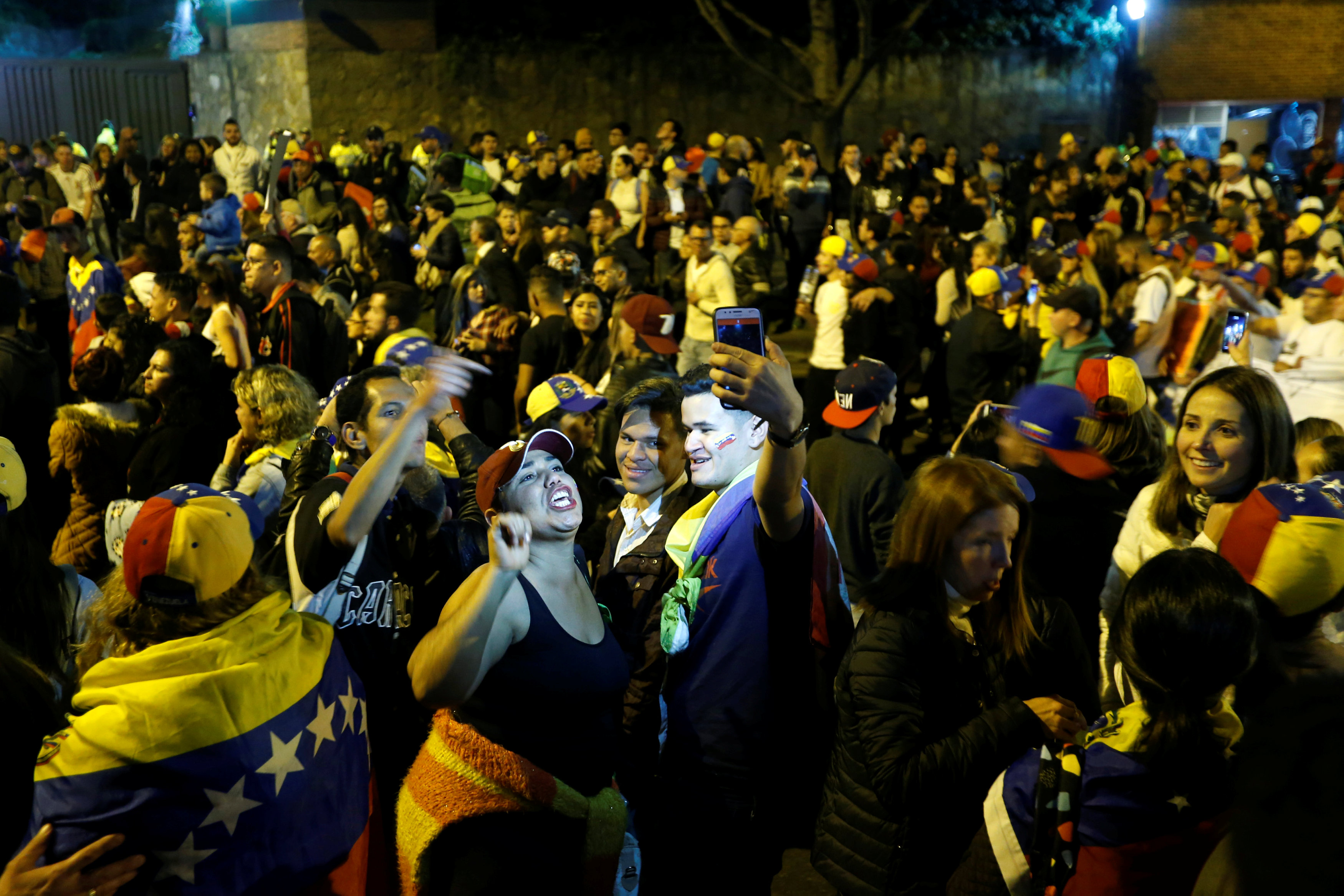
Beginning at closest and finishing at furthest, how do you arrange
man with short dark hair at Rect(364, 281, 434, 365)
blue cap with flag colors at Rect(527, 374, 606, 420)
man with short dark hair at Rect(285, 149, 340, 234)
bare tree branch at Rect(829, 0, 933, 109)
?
blue cap with flag colors at Rect(527, 374, 606, 420) < man with short dark hair at Rect(364, 281, 434, 365) < man with short dark hair at Rect(285, 149, 340, 234) < bare tree branch at Rect(829, 0, 933, 109)

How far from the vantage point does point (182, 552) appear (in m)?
2.28

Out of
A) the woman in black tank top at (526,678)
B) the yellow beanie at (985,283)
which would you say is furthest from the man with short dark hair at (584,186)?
the woman in black tank top at (526,678)

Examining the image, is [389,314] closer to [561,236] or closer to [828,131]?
[561,236]

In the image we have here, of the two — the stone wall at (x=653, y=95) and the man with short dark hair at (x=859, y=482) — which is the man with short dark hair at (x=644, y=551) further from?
the stone wall at (x=653, y=95)

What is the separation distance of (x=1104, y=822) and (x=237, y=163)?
55.5 ft

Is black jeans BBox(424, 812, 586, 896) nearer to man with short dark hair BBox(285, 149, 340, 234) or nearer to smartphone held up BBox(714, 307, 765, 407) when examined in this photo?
smartphone held up BBox(714, 307, 765, 407)

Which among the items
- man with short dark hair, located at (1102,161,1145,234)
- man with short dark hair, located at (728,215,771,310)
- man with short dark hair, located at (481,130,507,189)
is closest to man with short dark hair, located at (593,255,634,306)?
man with short dark hair, located at (728,215,771,310)

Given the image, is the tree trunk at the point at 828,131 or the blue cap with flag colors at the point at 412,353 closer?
the blue cap with flag colors at the point at 412,353

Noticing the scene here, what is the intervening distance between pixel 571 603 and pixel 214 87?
23496 mm

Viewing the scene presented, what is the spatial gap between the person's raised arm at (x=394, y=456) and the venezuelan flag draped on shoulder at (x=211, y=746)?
558 mm

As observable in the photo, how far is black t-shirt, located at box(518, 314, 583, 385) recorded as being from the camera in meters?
7.01

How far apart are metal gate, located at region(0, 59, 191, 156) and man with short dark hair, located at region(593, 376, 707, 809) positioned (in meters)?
22.9

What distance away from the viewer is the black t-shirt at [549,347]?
23.0 feet

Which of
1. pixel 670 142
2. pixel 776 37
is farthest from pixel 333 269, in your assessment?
pixel 776 37
